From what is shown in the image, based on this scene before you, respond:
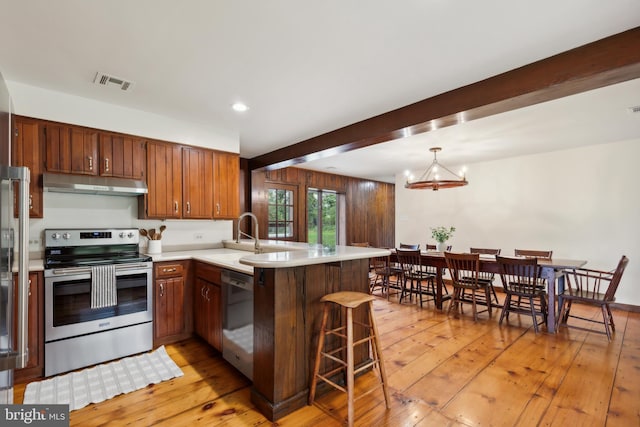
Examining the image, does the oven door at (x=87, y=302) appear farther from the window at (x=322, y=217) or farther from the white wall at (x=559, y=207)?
the white wall at (x=559, y=207)

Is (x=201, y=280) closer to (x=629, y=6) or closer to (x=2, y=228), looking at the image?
(x=2, y=228)

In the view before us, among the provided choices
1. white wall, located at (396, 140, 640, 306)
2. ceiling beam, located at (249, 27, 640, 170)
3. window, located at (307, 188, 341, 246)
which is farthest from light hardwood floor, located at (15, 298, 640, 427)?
window, located at (307, 188, 341, 246)

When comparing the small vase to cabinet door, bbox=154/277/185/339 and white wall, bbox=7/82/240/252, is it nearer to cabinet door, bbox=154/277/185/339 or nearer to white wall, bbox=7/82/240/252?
white wall, bbox=7/82/240/252

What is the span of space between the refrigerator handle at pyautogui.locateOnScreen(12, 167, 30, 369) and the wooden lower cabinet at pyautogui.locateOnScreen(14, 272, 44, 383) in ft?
5.72

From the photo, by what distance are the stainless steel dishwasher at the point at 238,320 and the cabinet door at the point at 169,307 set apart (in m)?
0.77

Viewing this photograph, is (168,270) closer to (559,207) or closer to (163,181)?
(163,181)

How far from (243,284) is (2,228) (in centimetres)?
146

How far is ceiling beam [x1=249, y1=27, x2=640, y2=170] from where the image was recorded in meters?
1.88

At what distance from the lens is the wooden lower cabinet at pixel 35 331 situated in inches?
91.5

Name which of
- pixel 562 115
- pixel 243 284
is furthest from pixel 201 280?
pixel 562 115

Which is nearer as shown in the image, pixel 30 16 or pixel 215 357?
pixel 30 16

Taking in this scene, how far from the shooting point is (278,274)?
1.93m

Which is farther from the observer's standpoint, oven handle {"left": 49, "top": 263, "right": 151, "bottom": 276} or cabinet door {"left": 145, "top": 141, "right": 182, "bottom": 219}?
cabinet door {"left": 145, "top": 141, "right": 182, "bottom": 219}

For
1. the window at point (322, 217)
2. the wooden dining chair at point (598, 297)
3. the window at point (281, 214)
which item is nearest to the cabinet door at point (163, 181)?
the window at point (281, 214)
